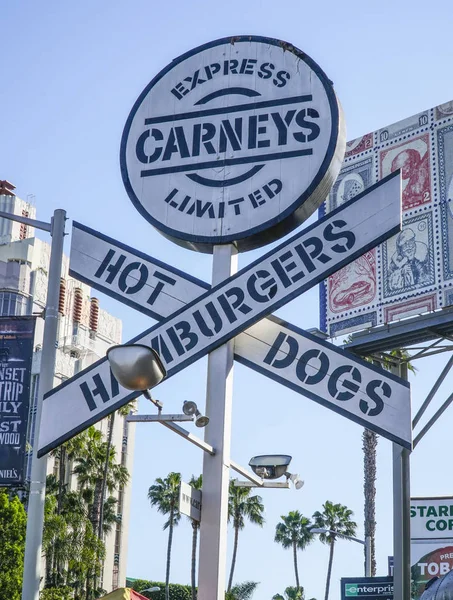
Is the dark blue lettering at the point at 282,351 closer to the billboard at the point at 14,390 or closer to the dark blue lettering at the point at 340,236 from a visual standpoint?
the dark blue lettering at the point at 340,236

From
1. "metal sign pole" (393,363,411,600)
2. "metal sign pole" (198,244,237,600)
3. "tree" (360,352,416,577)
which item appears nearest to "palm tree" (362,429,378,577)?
"tree" (360,352,416,577)

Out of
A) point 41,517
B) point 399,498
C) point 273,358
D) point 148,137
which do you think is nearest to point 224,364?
point 273,358

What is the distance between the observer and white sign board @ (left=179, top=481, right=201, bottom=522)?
24.1 feet

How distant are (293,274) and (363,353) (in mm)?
17046

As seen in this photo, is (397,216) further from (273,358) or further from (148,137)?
(148,137)

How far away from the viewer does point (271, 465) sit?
8.27m

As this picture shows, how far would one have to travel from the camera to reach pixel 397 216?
7445 millimetres

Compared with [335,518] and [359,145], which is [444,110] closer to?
[359,145]

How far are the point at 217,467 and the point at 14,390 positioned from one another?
12.2 ft

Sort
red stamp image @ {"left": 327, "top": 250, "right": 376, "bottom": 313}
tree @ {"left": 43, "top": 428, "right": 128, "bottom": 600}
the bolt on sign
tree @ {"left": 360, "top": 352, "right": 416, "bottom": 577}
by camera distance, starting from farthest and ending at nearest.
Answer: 1. tree @ {"left": 43, "top": 428, "right": 128, "bottom": 600}
2. tree @ {"left": 360, "top": 352, "right": 416, "bottom": 577}
3. red stamp image @ {"left": 327, "top": 250, "right": 376, "bottom": 313}
4. the bolt on sign

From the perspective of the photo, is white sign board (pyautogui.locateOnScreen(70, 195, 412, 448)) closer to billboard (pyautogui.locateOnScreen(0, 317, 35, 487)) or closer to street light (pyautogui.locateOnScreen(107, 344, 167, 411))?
street light (pyautogui.locateOnScreen(107, 344, 167, 411))

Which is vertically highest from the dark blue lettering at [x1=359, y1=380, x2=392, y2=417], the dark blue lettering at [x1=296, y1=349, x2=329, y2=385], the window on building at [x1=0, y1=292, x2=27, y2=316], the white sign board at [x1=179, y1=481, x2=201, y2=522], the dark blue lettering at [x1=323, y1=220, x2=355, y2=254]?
the window on building at [x1=0, y1=292, x2=27, y2=316]

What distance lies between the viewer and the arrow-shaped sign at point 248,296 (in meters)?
7.41

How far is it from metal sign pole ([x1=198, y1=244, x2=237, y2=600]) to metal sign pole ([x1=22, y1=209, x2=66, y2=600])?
1627 mm
